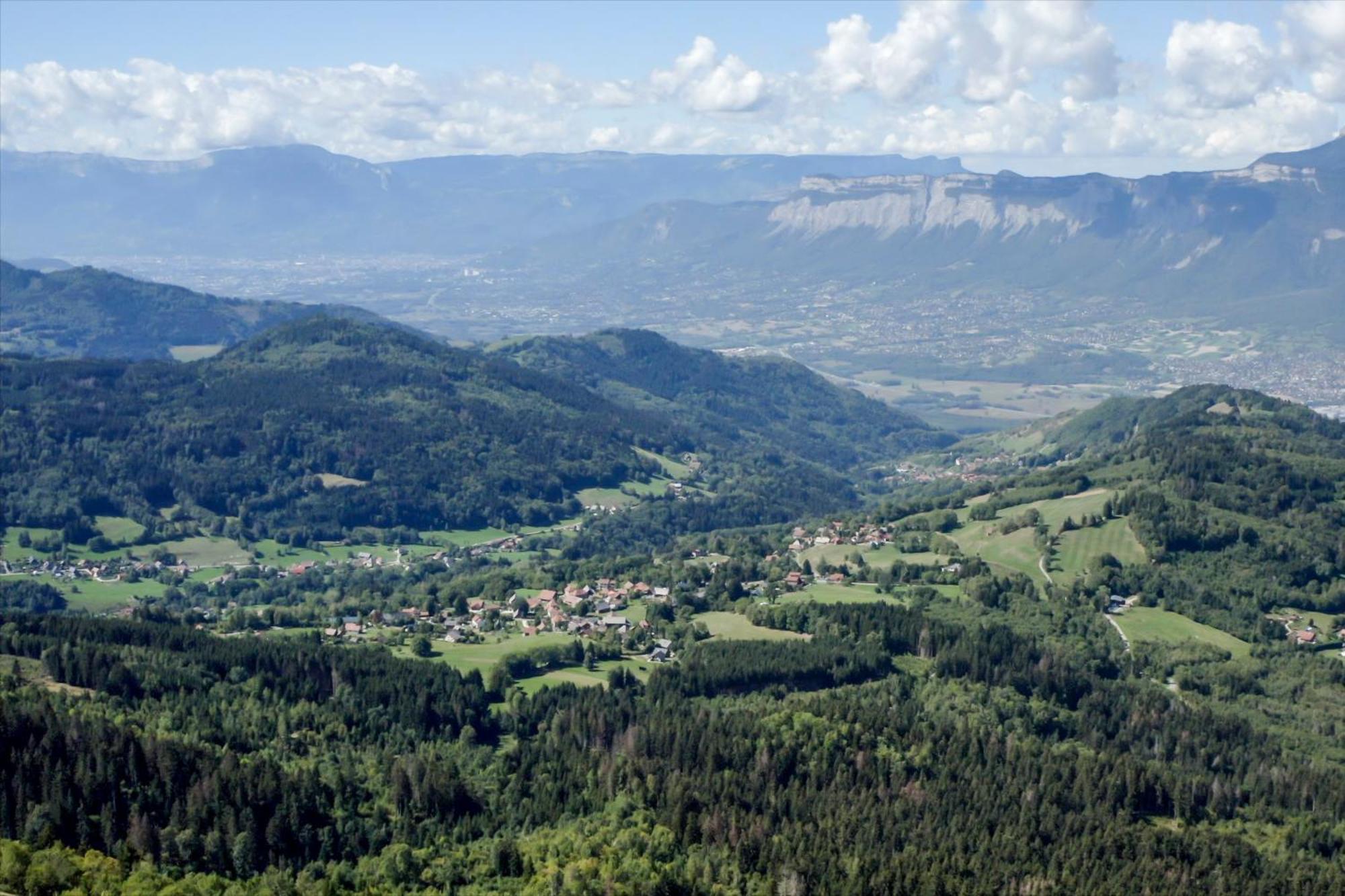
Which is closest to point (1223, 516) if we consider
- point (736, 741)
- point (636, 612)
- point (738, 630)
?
point (738, 630)

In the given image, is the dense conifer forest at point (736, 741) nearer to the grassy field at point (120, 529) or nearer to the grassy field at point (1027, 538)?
the grassy field at point (1027, 538)

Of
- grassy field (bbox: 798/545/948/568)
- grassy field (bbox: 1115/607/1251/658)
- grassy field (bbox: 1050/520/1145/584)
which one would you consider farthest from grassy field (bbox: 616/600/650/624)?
grassy field (bbox: 1115/607/1251/658)

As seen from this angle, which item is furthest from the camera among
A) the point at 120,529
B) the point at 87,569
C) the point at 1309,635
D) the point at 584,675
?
the point at 120,529

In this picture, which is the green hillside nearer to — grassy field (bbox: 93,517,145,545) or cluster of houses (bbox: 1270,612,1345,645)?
cluster of houses (bbox: 1270,612,1345,645)

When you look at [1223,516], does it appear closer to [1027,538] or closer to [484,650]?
[1027,538]

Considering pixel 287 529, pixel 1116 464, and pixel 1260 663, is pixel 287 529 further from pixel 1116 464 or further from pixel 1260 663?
pixel 1260 663

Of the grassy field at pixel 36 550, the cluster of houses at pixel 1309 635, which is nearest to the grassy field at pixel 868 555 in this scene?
→ the cluster of houses at pixel 1309 635
